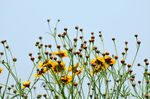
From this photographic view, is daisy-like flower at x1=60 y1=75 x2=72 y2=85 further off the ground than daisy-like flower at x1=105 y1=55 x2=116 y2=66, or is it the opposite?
daisy-like flower at x1=105 y1=55 x2=116 y2=66

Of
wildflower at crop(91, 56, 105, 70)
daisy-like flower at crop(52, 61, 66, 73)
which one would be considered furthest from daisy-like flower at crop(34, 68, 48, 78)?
wildflower at crop(91, 56, 105, 70)

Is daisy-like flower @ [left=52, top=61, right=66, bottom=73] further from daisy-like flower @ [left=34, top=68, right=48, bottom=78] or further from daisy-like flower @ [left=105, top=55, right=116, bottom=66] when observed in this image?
daisy-like flower @ [left=105, top=55, right=116, bottom=66]

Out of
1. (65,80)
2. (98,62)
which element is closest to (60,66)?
(65,80)

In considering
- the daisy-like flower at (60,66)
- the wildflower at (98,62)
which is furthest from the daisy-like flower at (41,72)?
the wildflower at (98,62)

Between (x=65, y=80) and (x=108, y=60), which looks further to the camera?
(x=108, y=60)

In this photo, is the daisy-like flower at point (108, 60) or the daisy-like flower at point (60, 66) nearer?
the daisy-like flower at point (60, 66)

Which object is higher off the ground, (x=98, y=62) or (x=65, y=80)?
(x=98, y=62)

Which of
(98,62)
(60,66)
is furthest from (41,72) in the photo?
(98,62)

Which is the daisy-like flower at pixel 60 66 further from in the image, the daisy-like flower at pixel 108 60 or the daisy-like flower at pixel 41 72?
the daisy-like flower at pixel 108 60

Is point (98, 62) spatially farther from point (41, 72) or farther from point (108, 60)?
point (41, 72)

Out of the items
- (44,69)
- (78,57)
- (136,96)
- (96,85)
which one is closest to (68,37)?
(78,57)

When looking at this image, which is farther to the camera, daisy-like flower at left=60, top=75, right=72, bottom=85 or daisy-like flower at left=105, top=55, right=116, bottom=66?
daisy-like flower at left=105, top=55, right=116, bottom=66

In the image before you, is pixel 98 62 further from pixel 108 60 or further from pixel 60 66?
pixel 60 66

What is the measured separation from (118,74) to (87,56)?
0.89ft
